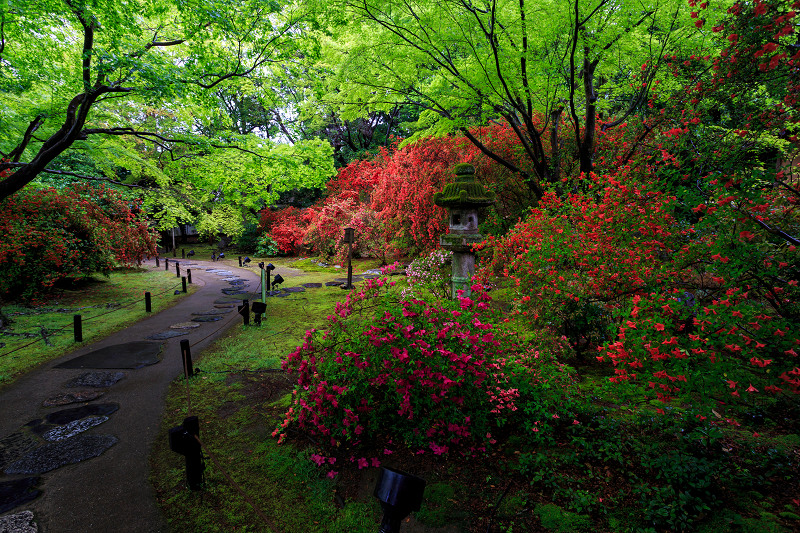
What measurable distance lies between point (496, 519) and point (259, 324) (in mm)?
7073

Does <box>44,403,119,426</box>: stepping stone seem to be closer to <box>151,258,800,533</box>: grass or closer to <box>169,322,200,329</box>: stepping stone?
<box>151,258,800,533</box>: grass

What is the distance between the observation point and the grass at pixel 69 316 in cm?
660

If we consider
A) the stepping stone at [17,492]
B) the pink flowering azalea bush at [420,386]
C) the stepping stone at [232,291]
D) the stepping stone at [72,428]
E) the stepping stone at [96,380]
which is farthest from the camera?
the stepping stone at [232,291]

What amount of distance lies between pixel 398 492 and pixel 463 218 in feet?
21.9

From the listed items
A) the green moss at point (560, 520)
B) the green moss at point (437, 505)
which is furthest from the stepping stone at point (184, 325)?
the green moss at point (560, 520)

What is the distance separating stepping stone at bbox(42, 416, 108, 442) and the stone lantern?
620cm

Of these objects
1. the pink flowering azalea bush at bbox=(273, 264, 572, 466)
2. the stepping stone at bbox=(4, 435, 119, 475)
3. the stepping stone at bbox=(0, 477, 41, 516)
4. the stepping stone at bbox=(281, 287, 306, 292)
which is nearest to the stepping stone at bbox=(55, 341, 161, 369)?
the stepping stone at bbox=(4, 435, 119, 475)

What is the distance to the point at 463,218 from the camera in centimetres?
777

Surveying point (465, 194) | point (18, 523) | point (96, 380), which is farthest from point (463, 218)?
point (18, 523)

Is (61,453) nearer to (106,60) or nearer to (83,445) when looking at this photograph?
(83,445)

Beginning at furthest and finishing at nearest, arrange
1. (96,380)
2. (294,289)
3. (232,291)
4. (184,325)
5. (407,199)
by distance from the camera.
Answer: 1. (407,199)
2. (232,291)
3. (294,289)
4. (184,325)
5. (96,380)

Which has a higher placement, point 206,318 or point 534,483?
point 206,318

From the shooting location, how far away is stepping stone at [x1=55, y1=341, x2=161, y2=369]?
6258 millimetres

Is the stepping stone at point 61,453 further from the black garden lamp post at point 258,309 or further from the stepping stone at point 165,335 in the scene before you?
the black garden lamp post at point 258,309
